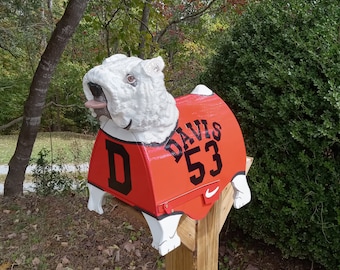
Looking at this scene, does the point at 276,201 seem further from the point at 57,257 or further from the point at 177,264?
the point at 57,257

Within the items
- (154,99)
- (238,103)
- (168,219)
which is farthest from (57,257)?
(154,99)

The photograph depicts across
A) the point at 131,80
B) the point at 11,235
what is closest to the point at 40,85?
the point at 11,235

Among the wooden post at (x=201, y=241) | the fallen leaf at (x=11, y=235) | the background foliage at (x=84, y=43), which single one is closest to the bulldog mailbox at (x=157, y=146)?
the wooden post at (x=201, y=241)

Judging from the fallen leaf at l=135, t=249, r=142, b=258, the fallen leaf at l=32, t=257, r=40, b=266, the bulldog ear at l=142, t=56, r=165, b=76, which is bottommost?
the fallen leaf at l=135, t=249, r=142, b=258

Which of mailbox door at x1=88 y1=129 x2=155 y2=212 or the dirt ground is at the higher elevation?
mailbox door at x1=88 y1=129 x2=155 y2=212

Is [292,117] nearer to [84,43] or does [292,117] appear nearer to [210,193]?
[210,193]

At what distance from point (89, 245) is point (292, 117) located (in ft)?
5.35

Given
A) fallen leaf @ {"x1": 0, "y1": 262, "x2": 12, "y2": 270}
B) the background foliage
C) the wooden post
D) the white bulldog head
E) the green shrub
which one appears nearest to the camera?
the white bulldog head

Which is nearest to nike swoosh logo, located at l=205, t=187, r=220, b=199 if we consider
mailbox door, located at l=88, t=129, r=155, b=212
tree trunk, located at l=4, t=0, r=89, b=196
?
mailbox door, located at l=88, t=129, r=155, b=212

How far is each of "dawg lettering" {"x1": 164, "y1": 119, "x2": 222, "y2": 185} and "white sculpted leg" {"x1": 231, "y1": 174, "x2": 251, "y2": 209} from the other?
14 cm

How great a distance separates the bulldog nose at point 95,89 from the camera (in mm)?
878

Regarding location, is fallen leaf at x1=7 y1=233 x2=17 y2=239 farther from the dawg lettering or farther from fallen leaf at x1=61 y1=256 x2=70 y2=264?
the dawg lettering

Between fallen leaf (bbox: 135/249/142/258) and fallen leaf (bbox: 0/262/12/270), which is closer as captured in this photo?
fallen leaf (bbox: 0/262/12/270)

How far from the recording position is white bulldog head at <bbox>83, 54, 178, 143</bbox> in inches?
34.2
